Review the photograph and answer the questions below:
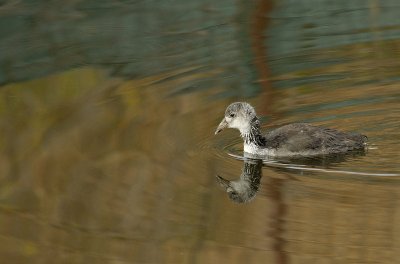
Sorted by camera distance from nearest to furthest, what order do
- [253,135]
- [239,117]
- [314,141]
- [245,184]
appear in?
[245,184]
[314,141]
[253,135]
[239,117]

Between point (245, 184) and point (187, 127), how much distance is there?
1526 millimetres

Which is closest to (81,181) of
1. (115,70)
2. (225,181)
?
(225,181)

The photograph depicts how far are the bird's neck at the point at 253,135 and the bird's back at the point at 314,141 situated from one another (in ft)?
0.27

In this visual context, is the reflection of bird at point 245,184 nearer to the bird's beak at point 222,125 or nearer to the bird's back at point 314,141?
the bird's back at point 314,141

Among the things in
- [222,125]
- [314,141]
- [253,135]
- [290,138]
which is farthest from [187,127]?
[314,141]

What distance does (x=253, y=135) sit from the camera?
34.8 ft

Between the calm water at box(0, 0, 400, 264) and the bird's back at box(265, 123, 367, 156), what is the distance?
0.20 m

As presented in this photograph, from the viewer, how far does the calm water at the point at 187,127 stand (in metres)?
8.33

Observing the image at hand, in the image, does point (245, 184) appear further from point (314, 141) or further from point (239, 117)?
point (239, 117)

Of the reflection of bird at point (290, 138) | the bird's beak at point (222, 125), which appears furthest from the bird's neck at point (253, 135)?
the bird's beak at point (222, 125)

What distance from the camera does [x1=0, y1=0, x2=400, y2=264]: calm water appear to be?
27.3ft

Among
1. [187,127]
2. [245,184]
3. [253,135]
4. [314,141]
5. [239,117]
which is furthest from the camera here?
[187,127]

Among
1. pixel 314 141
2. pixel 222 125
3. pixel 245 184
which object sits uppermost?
pixel 222 125

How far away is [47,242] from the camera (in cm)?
840
